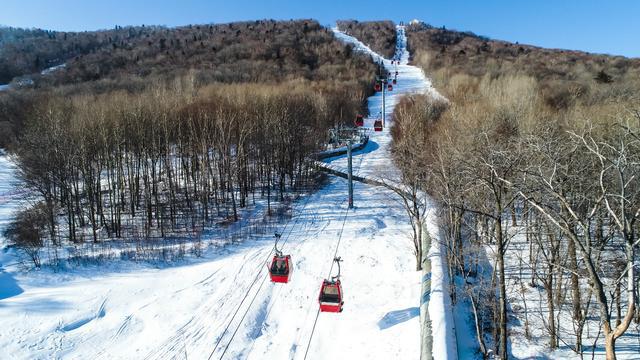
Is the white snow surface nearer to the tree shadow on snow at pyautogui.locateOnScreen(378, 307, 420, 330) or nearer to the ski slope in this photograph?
the ski slope

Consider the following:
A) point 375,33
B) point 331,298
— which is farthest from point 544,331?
point 375,33

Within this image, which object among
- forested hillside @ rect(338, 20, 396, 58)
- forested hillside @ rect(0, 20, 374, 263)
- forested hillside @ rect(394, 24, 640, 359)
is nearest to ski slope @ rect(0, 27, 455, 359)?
forested hillside @ rect(394, 24, 640, 359)

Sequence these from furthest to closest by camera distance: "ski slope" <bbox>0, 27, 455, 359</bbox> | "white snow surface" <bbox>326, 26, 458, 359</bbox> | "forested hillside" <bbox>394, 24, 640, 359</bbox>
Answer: "ski slope" <bbox>0, 27, 455, 359</bbox> < "white snow surface" <bbox>326, 26, 458, 359</bbox> < "forested hillside" <bbox>394, 24, 640, 359</bbox>

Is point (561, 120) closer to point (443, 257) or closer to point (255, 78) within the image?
point (443, 257)

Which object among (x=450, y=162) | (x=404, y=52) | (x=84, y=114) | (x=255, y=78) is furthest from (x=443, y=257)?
(x=404, y=52)

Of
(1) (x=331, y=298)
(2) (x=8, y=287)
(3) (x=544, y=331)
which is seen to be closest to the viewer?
(1) (x=331, y=298)

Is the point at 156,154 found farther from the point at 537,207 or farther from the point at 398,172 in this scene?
the point at 537,207
